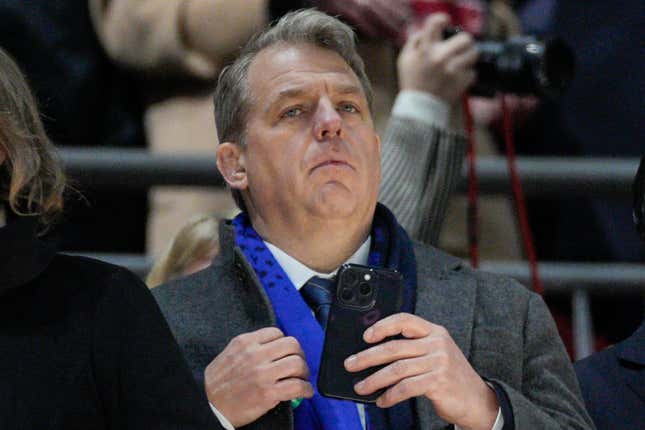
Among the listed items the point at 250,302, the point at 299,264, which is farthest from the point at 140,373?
the point at 299,264

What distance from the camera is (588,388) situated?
2289 millimetres

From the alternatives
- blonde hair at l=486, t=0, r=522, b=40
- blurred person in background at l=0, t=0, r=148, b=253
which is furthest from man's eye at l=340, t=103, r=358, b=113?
blonde hair at l=486, t=0, r=522, b=40

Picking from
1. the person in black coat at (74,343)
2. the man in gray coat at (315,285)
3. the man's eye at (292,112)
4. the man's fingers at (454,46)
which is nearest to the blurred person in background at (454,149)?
the man's fingers at (454,46)

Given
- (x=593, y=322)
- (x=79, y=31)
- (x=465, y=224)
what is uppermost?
(x=79, y=31)

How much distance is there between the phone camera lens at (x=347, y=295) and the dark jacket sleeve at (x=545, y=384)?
26cm

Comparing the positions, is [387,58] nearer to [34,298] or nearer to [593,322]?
[593,322]

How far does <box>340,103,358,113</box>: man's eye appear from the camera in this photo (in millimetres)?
2316

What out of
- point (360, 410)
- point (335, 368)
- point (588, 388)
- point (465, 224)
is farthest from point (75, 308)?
point (465, 224)

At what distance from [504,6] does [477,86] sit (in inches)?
30.6

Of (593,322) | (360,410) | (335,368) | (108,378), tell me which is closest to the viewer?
(108,378)

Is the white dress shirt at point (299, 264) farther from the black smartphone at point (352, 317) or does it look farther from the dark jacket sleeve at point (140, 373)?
the dark jacket sleeve at point (140, 373)

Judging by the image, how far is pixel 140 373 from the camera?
1763 millimetres

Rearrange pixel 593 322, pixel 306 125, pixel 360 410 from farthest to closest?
pixel 593 322, pixel 306 125, pixel 360 410

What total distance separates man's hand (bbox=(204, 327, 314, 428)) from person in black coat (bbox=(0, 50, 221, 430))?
0.15 meters
